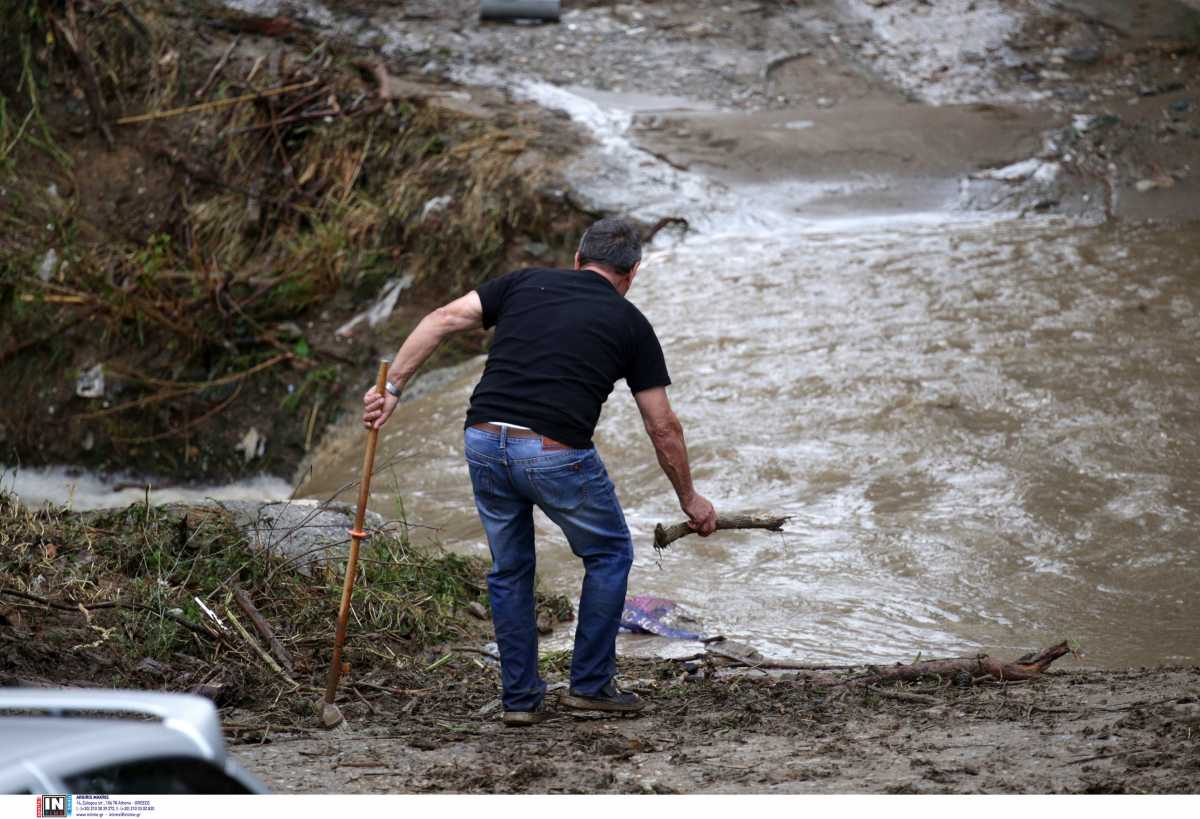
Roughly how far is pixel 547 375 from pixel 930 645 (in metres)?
2.16

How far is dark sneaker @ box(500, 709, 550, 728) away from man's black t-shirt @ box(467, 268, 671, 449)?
0.83 metres

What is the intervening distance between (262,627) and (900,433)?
4.01 metres

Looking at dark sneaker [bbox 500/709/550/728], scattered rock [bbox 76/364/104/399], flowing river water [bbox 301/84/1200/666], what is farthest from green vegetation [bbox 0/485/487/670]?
scattered rock [bbox 76/364/104/399]

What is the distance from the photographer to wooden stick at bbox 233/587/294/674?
4.28 m

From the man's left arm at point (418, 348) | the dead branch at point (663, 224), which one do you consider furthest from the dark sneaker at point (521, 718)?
the dead branch at point (663, 224)

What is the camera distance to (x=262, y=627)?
14.5ft

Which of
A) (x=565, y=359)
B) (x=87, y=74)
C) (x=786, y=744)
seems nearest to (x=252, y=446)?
(x=87, y=74)

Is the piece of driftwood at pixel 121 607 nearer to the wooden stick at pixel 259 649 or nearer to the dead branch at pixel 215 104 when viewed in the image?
the wooden stick at pixel 259 649

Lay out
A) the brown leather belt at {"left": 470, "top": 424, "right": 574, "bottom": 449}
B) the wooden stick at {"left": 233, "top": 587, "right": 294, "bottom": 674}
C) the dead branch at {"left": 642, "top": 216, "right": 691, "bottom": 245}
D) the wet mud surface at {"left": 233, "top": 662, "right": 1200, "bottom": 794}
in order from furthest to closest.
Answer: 1. the dead branch at {"left": 642, "top": 216, "right": 691, "bottom": 245}
2. the wooden stick at {"left": 233, "top": 587, "right": 294, "bottom": 674}
3. the brown leather belt at {"left": 470, "top": 424, "right": 574, "bottom": 449}
4. the wet mud surface at {"left": 233, "top": 662, "right": 1200, "bottom": 794}

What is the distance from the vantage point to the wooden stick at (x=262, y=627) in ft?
14.0

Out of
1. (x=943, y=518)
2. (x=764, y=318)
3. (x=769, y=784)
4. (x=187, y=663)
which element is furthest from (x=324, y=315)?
(x=769, y=784)

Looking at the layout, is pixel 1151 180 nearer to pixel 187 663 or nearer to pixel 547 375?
pixel 547 375

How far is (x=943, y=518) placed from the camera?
631cm

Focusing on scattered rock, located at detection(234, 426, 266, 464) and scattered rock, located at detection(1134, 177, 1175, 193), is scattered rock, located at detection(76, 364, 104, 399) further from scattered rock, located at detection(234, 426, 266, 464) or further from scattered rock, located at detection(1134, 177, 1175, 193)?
scattered rock, located at detection(1134, 177, 1175, 193)
